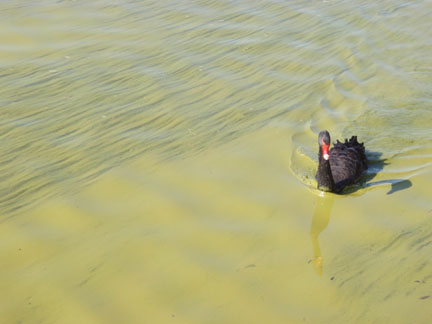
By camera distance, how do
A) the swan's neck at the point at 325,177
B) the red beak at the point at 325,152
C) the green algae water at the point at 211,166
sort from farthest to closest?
the swan's neck at the point at 325,177, the red beak at the point at 325,152, the green algae water at the point at 211,166

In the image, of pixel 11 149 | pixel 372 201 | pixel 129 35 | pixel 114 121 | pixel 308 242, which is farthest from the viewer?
pixel 129 35

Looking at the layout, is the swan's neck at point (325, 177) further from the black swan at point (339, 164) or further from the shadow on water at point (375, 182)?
the shadow on water at point (375, 182)

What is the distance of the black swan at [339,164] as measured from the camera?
5.39 meters

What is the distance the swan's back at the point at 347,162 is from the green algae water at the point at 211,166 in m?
0.16

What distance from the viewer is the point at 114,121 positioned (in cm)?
691

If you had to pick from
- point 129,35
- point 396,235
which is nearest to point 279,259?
point 396,235

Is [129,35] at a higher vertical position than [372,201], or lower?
higher

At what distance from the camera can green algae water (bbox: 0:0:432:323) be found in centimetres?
436

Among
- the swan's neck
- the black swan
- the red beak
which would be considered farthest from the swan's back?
the red beak

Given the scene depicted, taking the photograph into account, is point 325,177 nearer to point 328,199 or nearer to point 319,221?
point 328,199

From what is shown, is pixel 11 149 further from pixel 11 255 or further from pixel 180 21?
pixel 180 21

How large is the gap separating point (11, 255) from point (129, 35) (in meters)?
5.38

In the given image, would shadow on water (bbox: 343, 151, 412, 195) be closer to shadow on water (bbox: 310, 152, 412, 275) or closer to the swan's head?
shadow on water (bbox: 310, 152, 412, 275)

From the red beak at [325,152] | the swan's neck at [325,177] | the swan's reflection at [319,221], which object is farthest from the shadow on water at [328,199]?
the red beak at [325,152]
